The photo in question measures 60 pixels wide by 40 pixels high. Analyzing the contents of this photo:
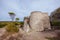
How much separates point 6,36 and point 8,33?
0.30 m

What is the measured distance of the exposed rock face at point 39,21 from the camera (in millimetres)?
17594

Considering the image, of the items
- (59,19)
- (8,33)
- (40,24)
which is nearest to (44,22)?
(40,24)

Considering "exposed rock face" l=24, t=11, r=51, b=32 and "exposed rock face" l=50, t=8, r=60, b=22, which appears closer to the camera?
"exposed rock face" l=24, t=11, r=51, b=32

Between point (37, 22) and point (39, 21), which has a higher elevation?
point (39, 21)

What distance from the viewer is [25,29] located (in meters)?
18.0

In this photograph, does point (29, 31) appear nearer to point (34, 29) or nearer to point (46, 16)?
point (34, 29)

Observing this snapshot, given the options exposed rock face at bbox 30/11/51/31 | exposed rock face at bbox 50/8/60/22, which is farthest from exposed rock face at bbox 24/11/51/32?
exposed rock face at bbox 50/8/60/22

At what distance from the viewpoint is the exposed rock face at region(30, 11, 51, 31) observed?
17594 millimetres

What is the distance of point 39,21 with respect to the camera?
17.8 m

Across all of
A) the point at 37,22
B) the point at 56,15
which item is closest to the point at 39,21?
the point at 37,22

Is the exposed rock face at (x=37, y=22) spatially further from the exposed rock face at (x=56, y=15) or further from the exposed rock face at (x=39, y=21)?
the exposed rock face at (x=56, y=15)

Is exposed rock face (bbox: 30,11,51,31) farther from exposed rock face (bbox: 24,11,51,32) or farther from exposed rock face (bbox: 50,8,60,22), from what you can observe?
exposed rock face (bbox: 50,8,60,22)

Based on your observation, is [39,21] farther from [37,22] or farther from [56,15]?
[56,15]

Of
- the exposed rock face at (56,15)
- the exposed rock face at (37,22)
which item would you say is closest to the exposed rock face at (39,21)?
the exposed rock face at (37,22)
